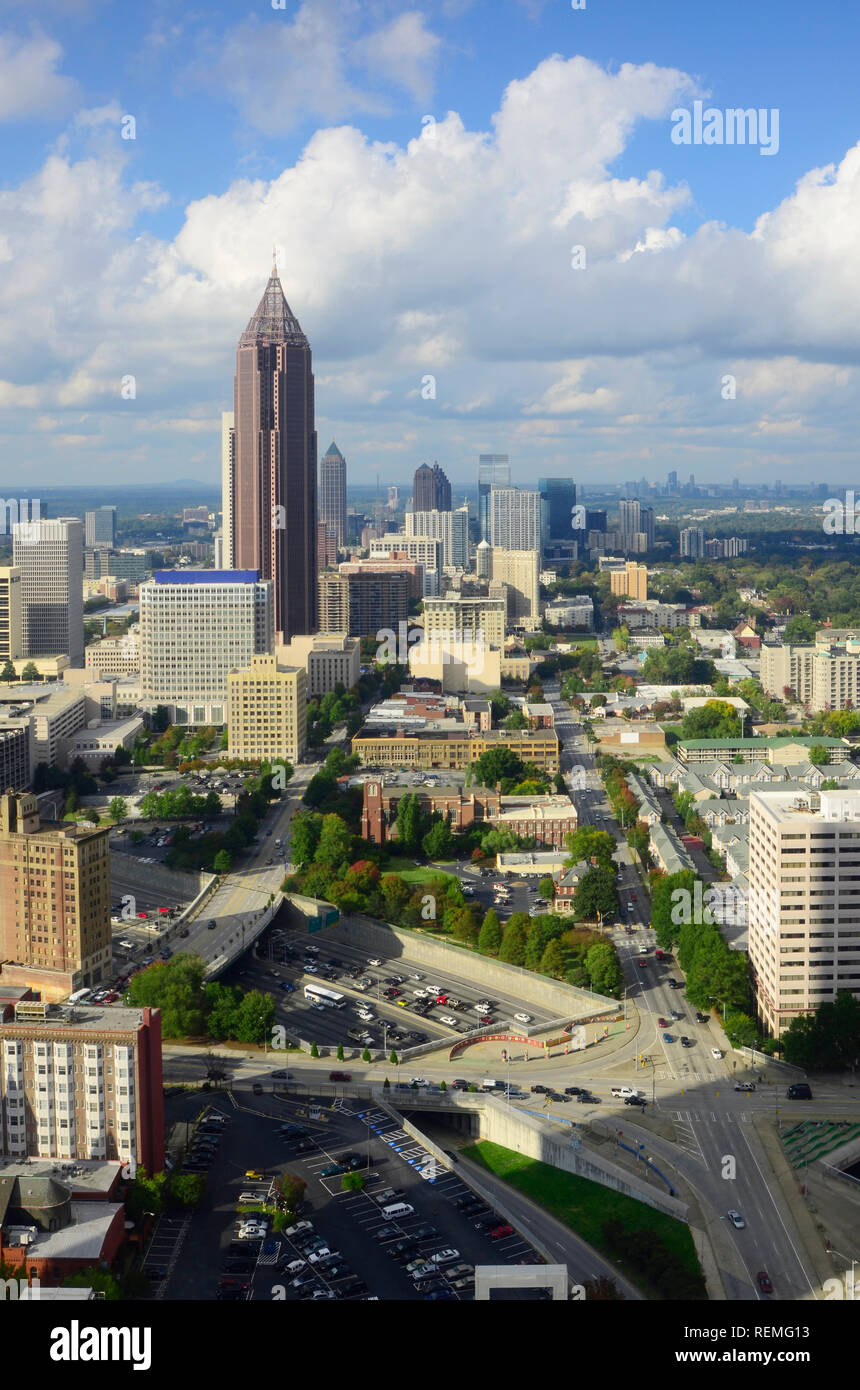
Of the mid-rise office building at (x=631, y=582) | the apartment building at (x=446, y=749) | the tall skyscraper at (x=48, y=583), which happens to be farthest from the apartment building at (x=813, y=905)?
the mid-rise office building at (x=631, y=582)

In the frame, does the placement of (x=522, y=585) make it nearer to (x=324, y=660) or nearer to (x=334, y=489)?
(x=324, y=660)

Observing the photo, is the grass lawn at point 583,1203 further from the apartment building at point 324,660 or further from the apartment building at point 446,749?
the apartment building at point 324,660

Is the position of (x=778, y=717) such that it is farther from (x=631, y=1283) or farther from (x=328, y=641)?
(x=631, y=1283)

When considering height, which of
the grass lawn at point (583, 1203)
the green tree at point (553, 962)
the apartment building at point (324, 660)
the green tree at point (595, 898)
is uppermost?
the apartment building at point (324, 660)

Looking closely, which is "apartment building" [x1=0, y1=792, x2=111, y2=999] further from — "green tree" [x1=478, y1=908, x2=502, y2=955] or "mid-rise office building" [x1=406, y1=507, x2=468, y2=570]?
"mid-rise office building" [x1=406, y1=507, x2=468, y2=570]

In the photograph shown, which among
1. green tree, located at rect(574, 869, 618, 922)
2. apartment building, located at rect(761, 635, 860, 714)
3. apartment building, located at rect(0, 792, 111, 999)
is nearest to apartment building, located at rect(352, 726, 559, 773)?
green tree, located at rect(574, 869, 618, 922)

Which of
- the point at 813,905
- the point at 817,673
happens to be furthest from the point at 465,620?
the point at 813,905

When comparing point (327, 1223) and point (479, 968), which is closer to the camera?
point (327, 1223)
